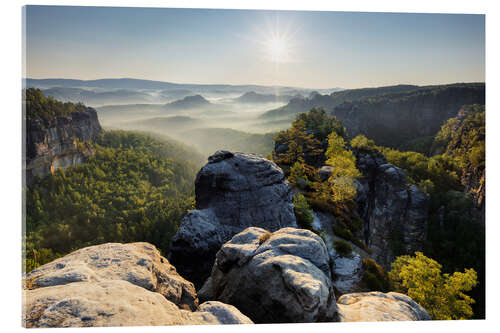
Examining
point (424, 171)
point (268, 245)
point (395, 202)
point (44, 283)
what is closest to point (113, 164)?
point (44, 283)

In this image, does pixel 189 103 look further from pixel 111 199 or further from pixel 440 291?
pixel 440 291

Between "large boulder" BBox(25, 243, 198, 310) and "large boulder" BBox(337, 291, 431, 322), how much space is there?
355cm

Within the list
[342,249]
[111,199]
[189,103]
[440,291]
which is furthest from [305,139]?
[111,199]

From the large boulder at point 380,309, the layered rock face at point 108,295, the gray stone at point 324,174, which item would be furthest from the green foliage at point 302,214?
the layered rock face at point 108,295

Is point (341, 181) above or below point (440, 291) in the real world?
above

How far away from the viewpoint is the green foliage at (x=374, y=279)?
335 inches

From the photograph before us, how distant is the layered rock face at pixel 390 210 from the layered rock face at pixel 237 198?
12523mm

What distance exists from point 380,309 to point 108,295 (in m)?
5.55

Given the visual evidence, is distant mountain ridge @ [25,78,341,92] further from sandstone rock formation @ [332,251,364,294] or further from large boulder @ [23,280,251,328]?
sandstone rock formation @ [332,251,364,294]

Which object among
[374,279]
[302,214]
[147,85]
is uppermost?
[147,85]

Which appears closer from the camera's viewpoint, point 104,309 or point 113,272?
point 104,309

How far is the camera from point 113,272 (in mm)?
4410

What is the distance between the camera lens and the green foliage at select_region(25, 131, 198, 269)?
7.86 m
